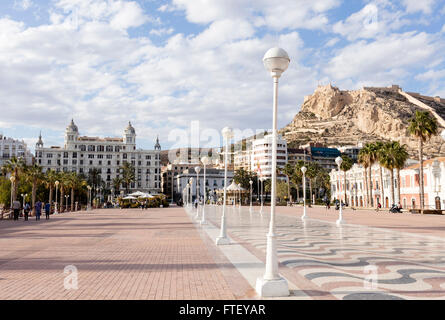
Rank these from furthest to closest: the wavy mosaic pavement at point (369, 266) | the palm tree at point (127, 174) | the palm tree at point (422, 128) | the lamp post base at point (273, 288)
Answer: the palm tree at point (127, 174) → the palm tree at point (422, 128) → the wavy mosaic pavement at point (369, 266) → the lamp post base at point (273, 288)

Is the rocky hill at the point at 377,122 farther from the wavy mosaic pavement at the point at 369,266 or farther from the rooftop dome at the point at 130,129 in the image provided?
the wavy mosaic pavement at the point at 369,266

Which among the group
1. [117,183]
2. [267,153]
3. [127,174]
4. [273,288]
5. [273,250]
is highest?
[267,153]

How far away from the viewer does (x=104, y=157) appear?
126 meters

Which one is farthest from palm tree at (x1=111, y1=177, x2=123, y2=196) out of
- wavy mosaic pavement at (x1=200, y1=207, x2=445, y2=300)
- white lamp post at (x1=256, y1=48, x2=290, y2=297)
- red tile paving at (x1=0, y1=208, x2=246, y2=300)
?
white lamp post at (x1=256, y1=48, x2=290, y2=297)

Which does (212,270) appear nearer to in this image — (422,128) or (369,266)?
(369,266)

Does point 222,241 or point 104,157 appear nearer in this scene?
point 222,241

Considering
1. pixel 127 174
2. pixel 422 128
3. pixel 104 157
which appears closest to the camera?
pixel 422 128

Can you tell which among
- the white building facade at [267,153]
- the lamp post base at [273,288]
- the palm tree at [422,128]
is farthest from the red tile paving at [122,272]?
the white building facade at [267,153]

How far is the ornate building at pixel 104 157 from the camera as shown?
12150 centimetres

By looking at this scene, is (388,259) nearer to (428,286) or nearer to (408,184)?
(428,286)

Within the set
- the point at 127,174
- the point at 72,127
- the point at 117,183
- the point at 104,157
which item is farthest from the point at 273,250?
the point at 72,127

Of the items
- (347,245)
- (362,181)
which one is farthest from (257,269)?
(362,181)

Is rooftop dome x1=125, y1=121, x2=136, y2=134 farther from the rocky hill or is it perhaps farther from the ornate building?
the rocky hill

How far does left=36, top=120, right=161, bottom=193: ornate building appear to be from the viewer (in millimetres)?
121500
